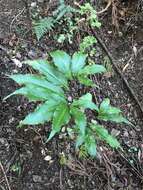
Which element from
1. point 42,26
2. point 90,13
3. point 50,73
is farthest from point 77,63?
point 90,13

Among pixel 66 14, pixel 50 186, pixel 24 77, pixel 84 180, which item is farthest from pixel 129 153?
pixel 66 14

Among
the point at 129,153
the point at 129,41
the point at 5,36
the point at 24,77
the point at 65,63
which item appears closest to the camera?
the point at 24,77

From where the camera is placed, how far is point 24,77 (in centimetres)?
224

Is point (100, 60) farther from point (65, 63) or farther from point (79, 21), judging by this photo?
point (65, 63)

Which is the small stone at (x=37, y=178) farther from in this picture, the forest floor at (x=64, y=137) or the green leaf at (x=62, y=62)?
the green leaf at (x=62, y=62)

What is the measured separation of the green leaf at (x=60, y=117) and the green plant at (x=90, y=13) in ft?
4.32

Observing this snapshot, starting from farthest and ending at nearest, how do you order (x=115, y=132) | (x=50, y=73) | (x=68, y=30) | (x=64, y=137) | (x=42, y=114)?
(x=68, y=30)
(x=115, y=132)
(x=64, y=137)
(x=50, y=73)
(x=42, y=114)

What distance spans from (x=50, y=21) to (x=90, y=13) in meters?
0.39

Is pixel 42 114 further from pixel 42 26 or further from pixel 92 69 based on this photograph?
pixel 42 26

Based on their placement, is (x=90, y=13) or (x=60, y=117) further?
(x=90, y=13)

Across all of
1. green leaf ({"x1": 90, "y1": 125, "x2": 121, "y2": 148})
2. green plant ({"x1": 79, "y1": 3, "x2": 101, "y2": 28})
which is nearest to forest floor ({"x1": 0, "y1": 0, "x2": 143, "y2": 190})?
green plant ({"x1": 79, "y1": 3, "x2": 101, "y2": 28})

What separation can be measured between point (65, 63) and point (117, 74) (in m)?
0.96

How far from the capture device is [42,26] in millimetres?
3160

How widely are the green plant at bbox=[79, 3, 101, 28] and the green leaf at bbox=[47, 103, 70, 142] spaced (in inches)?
51.9
